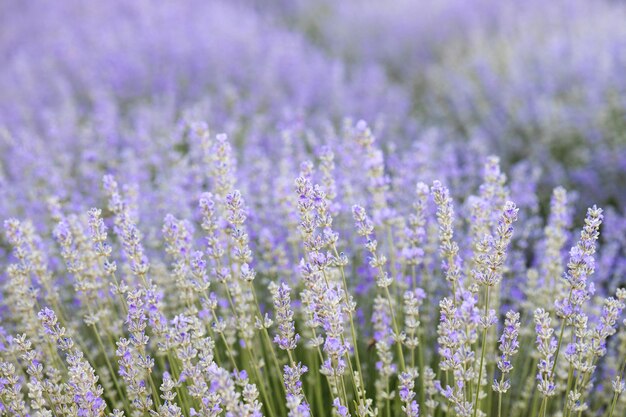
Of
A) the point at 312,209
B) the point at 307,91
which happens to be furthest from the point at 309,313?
the point at 307,91

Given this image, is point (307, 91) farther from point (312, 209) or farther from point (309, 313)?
point (309, 313)

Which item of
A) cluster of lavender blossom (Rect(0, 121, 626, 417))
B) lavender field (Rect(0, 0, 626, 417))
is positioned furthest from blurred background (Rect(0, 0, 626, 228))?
cluster of lavender blossom (Rect(0, 121, 626, 417))

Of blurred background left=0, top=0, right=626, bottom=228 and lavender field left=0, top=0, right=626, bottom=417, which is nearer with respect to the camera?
lavender field left=0, top=0, right=626, bottom=417

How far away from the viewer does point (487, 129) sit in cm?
430

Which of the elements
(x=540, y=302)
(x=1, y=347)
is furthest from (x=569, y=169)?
(x=1, y=347)

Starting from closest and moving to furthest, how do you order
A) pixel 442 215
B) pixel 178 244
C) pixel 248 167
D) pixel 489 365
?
pixel 442 215 → pixel 178 244 → pixel 489 365 → pixel 248 167

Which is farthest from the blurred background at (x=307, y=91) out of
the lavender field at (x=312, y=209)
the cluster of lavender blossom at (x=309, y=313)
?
the cluster of lavender blossom at (x=309, y=313)

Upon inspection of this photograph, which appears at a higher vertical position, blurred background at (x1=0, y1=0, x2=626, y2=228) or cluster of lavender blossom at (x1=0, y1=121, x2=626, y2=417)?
blurred background at (x1=0, y1=0, x2=626, y2=228)

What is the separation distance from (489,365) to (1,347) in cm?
145

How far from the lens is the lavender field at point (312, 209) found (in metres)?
1.46

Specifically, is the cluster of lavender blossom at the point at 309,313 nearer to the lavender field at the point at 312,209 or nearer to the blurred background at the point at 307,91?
the lavender field at the point at 312,209

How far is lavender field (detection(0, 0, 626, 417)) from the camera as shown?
146 centimetres

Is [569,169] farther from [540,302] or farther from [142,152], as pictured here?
[142,152]

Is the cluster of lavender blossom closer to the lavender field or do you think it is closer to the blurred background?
the lavender field
